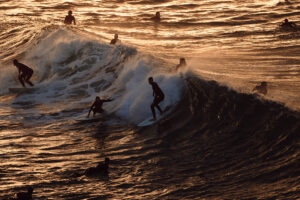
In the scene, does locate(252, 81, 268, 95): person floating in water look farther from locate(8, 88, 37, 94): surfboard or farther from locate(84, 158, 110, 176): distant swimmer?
locate(8, 88, 37, 94): surfboard

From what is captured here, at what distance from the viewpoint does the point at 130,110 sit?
15.6m

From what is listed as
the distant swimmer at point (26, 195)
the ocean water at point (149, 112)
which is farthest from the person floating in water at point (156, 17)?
the distant swimmer at point (26, 195)

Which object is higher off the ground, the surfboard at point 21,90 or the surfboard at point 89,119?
the surfboard at point 21,90

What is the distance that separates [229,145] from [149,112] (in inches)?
155

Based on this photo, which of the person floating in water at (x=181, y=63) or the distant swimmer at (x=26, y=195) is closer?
the distant swimmer at (x=26, y=195)

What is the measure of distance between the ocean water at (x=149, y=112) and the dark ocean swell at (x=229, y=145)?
0.10 ft

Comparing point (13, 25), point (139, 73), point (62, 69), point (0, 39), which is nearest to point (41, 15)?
point (13, 25)

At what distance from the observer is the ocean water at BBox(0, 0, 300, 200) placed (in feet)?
33.1

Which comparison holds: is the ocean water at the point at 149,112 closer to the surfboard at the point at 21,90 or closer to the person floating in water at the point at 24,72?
the surfboard at the point at 21,90

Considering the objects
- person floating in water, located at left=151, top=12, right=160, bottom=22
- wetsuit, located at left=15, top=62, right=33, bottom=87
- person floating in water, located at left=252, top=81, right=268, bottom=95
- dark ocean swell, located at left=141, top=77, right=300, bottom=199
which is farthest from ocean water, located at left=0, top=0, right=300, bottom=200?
person floating in water, located at left=151, top=12, right=160, bottom=22

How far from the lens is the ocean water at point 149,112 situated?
10078 millimetres

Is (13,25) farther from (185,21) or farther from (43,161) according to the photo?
(43,161)

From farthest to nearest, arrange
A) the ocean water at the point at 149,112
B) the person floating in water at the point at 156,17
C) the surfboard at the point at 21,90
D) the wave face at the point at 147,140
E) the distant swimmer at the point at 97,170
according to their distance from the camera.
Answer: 1. the person floating in water at the point at 156,17
2. the surfboard at the point at 21,90
3. the distant swimmer at the point at 97,170
4. the ocean water at the point at 149,112
5. the wave face at the point at 147,140

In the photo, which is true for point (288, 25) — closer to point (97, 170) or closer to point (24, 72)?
point (24, 72)
